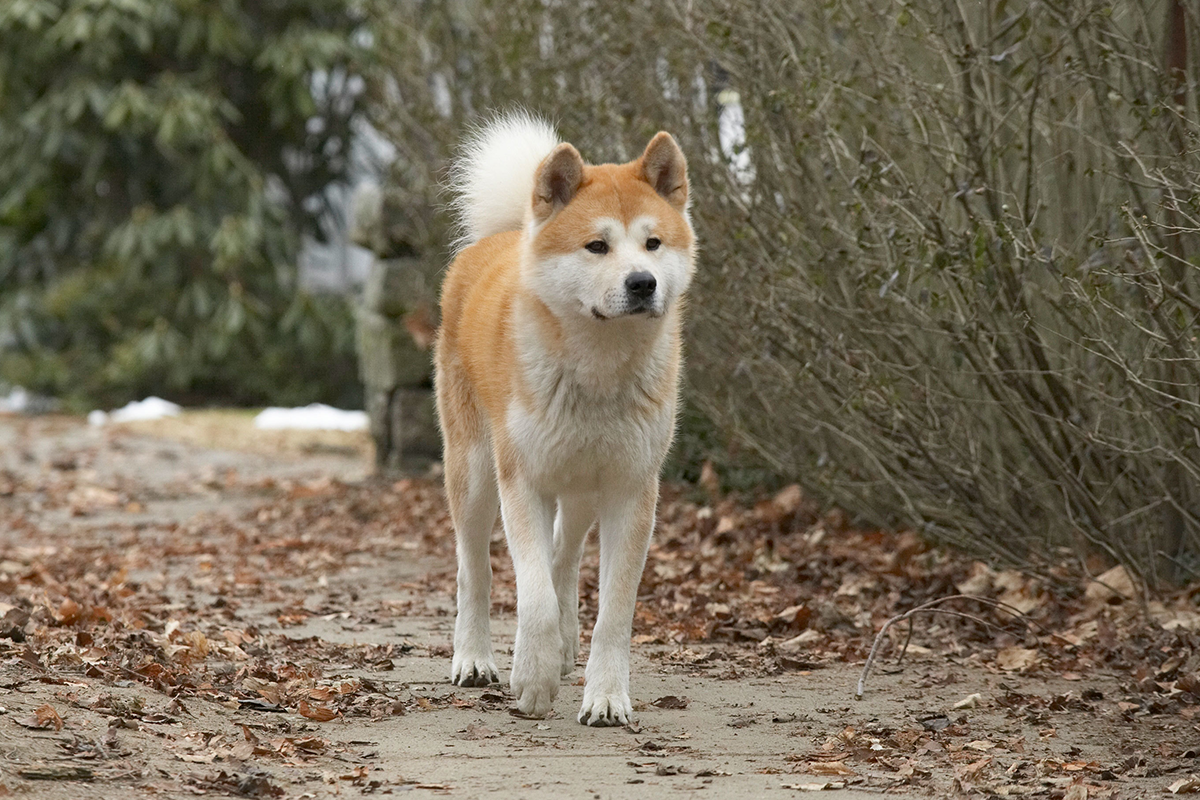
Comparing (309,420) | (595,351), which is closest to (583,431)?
(595,351)

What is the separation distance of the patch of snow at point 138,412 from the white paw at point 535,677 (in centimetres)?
1073

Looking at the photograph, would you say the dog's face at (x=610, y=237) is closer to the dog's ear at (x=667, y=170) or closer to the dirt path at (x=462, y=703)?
the dog's ear at (x=667, y=170)

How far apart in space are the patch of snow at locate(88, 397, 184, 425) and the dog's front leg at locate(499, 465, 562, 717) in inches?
416

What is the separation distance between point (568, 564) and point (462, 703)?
2.13 feet

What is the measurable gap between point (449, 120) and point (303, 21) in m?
6.82

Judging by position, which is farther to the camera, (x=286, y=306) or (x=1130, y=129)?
(x=286, y=306)

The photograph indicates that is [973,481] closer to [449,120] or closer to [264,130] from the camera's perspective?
[449,120]

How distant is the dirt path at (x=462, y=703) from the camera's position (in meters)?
3.74

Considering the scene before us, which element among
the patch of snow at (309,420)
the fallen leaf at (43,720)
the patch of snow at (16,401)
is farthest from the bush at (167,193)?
the fallen leaf at (43,720)

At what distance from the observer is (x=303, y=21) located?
15609mm

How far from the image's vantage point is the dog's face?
4.42 metres

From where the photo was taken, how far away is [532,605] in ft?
14.5

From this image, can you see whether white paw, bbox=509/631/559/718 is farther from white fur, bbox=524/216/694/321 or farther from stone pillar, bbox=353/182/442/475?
stone pillar, bbox=353/182/442/475

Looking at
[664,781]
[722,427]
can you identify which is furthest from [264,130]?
[664,781]
